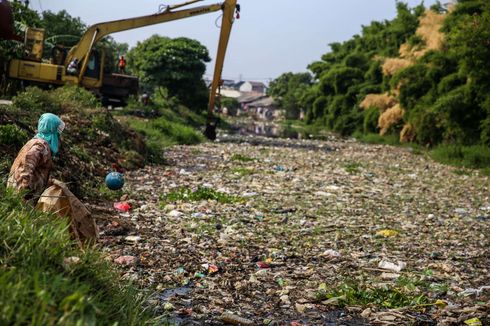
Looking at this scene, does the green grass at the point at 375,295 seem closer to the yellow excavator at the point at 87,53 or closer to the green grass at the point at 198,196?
the green grass at the point at 198,196

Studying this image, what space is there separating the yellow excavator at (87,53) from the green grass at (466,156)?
824cm

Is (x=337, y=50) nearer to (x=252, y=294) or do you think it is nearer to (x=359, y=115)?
(x=359, y=115)

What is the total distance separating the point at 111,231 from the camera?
5859 millimetres

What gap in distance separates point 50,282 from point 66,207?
175 centimetres

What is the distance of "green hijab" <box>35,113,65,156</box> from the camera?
482cm

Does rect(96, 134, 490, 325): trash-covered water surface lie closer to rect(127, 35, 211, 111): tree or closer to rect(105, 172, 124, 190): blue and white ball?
rect(105, 172, 124, 190): blue and white ball

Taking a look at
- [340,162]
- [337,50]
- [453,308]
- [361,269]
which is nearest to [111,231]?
[361,269]

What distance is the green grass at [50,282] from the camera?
2045 millimetres

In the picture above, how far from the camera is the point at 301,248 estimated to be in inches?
235

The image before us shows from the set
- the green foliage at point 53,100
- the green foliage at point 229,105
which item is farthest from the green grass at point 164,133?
the green foliage at point 229,105

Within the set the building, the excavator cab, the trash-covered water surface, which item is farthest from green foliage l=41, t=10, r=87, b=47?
the building

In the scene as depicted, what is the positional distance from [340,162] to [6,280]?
1366cm

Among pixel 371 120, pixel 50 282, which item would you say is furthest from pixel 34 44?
pixel 371 120

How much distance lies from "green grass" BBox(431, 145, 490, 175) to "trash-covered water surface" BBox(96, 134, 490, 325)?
472cm
